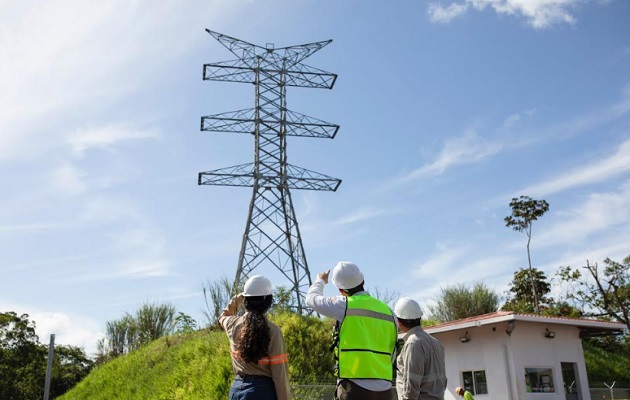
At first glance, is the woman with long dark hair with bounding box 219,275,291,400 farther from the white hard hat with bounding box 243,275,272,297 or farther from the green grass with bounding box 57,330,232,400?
the green grass with bounding box 57,330,232,400

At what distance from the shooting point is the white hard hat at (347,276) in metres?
4.20

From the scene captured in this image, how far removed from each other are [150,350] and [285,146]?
9.68 metres

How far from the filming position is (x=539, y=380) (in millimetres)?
14234

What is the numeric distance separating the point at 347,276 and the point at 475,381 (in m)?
11.3

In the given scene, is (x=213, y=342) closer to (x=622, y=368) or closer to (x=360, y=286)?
(x=360, y=286)

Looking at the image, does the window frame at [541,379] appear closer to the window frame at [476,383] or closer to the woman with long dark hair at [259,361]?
the window frame at [476,383]

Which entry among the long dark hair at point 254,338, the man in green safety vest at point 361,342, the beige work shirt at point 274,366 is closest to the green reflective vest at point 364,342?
the man in green safety vest at point 361,342

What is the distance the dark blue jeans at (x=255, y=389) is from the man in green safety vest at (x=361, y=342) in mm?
459

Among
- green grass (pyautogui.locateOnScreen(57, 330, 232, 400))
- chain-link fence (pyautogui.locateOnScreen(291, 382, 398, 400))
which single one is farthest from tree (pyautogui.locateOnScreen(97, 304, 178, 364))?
chain-link fence (pyautogui.locateOnScreen(291, 382, 398, 400))

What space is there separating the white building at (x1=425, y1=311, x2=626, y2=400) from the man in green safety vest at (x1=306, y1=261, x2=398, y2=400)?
32.4ft

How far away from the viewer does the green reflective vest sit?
3.97 meters

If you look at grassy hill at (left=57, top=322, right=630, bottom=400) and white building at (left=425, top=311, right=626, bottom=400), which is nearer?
grassy hill at (left=57, top=322, right=630, bottom=400)

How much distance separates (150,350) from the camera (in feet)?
62.7

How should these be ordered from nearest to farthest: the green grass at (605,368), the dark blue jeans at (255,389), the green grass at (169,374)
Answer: the dark blue jeans at (255,389) → the green grass at (169,374) → the green grass at (605,368)
